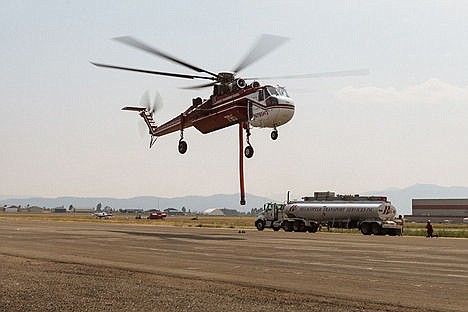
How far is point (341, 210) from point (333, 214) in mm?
929

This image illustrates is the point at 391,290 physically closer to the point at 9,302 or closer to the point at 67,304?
the point at 67,304

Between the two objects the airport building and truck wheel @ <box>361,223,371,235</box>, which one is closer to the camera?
truck wheel @ <box>361,223,371,235</box>

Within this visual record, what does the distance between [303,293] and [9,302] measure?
7.32 meters

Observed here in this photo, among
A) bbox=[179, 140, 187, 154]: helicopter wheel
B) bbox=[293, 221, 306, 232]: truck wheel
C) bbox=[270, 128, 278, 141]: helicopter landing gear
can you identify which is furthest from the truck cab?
bbox=[270, 128, 278, 141]: helicopter landing gear

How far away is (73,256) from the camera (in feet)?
87.7

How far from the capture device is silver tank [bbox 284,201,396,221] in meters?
55.4

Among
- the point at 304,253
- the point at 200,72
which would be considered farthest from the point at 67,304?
the point at 200,72

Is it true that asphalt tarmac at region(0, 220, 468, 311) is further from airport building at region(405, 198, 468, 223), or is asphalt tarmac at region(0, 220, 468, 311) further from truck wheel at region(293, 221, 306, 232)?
airport building at region(405, 198, 468, 223)

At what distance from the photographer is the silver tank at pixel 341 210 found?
5538cm

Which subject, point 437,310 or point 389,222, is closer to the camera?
point 437,310

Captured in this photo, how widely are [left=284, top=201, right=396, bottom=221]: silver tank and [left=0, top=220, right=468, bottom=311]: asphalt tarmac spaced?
25.0 metres

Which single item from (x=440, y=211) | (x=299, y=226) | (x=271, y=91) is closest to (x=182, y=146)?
(x=271, y=91)

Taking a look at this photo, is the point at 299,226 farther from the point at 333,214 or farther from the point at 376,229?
the point at 376,229

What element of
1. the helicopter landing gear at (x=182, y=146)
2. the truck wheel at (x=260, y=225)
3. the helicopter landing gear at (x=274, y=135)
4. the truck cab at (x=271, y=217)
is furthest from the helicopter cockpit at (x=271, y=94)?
the truck wheel at (x=260, y=225)
